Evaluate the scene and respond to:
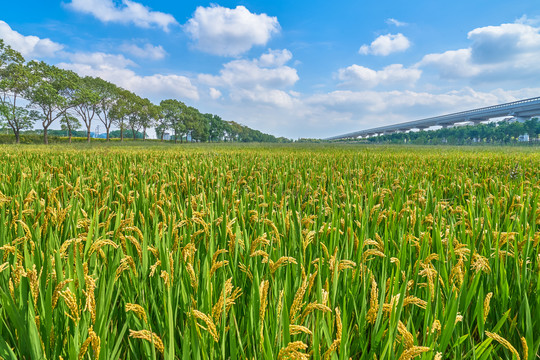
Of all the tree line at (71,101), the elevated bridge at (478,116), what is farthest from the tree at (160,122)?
the elevated bridge at (478,116)

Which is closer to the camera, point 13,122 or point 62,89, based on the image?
point 13,122

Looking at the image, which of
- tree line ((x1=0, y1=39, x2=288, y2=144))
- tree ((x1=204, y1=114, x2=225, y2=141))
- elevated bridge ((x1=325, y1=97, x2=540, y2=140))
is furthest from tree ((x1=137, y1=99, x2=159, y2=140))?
elevated bridge ((x1=325, y1=97, x2=540, y2=140))

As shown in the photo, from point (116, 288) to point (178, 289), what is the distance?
0.43m

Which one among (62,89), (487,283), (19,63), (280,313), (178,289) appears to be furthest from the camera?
(62,89)

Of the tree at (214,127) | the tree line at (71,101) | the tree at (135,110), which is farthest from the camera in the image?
the tree at (214,127)

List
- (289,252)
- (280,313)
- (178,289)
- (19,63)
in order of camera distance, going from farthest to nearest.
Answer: (19,63), (289,252), (178,289), (280,313)

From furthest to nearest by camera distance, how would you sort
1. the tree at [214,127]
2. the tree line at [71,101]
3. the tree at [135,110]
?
the tree at [214,127], the tree at [135,110], the tree line at [71,101]

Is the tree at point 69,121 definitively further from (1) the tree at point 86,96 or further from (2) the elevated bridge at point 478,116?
(2) the elevated bridge at point 478,116

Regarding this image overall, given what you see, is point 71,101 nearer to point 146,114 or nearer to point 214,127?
point 146,114

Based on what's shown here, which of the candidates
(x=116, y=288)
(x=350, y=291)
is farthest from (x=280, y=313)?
(x=116, y=288)

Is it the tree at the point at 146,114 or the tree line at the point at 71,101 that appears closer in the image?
the tree line at the point at 71,101

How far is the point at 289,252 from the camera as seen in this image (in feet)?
5.27

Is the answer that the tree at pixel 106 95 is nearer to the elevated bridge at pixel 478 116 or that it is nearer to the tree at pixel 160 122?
the tree at pixel 160 122

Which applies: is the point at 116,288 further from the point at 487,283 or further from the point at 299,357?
the point at 487,283
